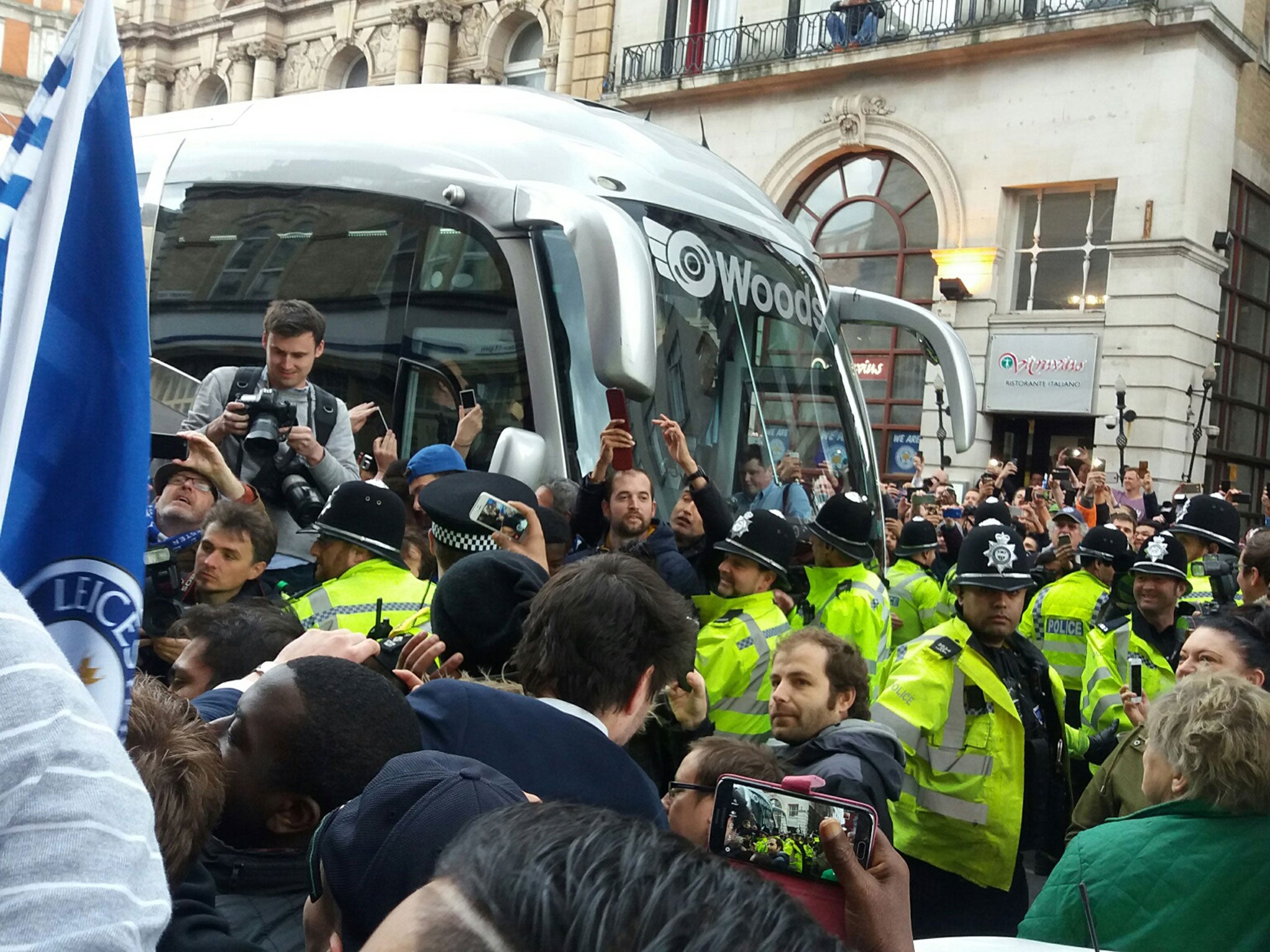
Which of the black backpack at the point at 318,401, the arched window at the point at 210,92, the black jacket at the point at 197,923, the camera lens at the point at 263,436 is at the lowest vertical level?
the black jacket at the point at 197,923

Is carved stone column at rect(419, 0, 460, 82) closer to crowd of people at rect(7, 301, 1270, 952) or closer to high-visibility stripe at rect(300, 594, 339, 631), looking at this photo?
crowd of people at rect(7, 301, 1270, 952)

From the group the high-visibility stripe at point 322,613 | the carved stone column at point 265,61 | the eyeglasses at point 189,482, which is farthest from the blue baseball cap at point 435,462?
the carved stone column at point 265,61

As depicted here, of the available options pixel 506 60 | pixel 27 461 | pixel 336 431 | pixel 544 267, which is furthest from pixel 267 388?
pixel 506 60

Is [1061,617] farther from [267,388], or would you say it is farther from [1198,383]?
[1198,383]

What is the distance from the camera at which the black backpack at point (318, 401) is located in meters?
6.09

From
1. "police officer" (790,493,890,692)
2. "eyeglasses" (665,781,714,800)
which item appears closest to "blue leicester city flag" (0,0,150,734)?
"eyeglasses" (665,781,714,800)

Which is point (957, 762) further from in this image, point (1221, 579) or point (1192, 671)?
point (1221, 579)

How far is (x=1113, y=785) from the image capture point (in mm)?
4141

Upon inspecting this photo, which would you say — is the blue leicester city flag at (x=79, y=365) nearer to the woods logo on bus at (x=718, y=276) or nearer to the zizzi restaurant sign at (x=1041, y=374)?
the woods logo on bus at (x=718, y=276)

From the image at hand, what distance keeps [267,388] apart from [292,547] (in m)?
0.74

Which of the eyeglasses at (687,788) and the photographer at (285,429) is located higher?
the photographer at (285,429)

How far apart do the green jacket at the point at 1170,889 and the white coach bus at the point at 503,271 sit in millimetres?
3566

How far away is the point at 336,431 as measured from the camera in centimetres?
619

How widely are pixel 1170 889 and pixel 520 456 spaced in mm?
4191
